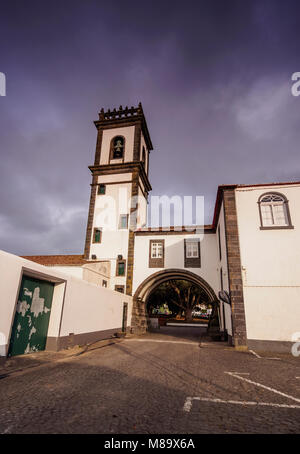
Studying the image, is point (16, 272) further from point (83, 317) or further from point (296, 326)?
point (296, 326)

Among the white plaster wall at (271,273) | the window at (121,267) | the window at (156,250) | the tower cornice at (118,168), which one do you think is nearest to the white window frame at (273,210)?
the white plaster wall at (271,273)

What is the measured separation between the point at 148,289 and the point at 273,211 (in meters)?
12.6

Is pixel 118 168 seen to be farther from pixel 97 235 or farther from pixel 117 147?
pixel 97 235

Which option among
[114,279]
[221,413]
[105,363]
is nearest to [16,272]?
[105,363]

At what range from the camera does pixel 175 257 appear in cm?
2103

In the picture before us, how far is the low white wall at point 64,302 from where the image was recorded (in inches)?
259

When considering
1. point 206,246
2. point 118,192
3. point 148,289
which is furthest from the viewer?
point 118,192

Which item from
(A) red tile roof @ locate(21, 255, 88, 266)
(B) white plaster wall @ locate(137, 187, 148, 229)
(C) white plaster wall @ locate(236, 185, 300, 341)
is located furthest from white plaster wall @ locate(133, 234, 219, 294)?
(C) white plaster wall @ locate(236, 185, 300, 341)

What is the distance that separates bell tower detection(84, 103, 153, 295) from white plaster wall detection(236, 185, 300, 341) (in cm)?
1110

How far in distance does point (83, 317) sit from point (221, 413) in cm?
873

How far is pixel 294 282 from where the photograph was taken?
11.5 m

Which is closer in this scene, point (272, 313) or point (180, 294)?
point (272, 313)

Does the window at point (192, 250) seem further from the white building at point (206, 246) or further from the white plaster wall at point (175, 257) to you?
Result: the white plaster wall at point (175, 257)

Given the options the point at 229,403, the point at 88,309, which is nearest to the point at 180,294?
the point at 88,309
